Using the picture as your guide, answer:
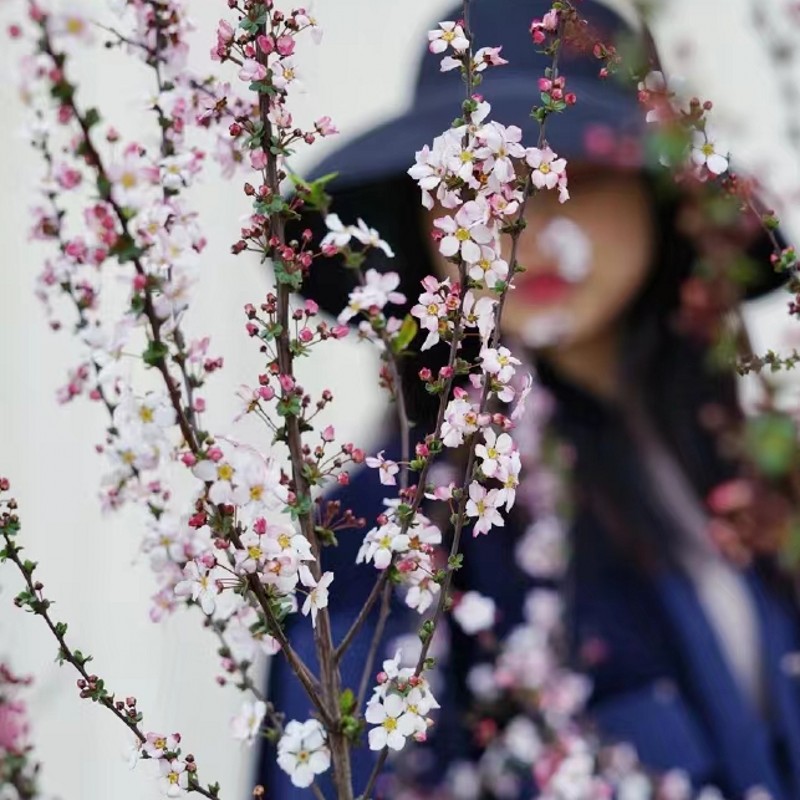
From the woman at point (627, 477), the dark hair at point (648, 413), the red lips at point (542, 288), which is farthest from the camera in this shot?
the dark hair at point (648, 413)

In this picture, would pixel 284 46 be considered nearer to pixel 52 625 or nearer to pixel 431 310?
pixel 431 310

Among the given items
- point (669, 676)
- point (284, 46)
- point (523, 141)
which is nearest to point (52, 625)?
point (284, 46)

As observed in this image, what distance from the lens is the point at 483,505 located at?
1.90 feet

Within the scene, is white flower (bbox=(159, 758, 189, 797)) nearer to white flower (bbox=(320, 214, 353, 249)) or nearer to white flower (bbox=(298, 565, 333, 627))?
white flower (bbox=(298, 565, 333, 627))

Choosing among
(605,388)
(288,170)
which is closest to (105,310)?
(288,170)

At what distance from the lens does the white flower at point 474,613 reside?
1.01 m

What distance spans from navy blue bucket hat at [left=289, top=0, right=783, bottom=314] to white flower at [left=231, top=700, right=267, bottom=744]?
274 millimetres

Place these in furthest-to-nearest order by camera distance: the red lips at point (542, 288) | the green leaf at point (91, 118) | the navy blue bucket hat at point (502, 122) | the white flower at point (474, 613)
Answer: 1. the red lips at point (542, 288)
2. the white flower at point (474, 613)
3. the navy blue bucket hat at point (502, 122)
4. the green leaf at point (91, 118)

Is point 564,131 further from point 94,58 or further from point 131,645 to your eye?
point 131,645

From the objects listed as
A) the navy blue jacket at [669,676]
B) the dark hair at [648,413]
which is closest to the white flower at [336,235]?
the navy blue jacket at [669,676]

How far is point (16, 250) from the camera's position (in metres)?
1.53

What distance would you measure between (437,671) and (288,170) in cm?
86

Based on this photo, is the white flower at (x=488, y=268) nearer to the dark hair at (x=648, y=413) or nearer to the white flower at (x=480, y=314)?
the white flower at (x=480, y=314)

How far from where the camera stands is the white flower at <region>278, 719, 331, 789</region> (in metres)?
0.59
